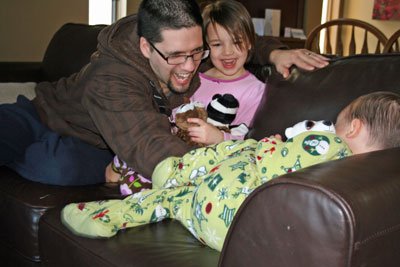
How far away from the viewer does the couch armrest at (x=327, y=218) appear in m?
0.71

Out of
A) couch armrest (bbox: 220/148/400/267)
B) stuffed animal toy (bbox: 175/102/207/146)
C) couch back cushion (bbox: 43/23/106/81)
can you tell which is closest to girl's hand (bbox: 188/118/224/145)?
stuffed animal toy (bbox: 175/102/207/146)

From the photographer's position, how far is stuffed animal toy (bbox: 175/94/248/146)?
1599mm

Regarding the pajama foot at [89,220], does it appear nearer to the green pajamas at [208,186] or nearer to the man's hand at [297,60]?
the green pajamas at [208,186]

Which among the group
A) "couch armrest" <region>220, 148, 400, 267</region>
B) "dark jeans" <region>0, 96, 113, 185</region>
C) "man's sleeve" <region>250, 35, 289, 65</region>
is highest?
"man's sleeve" <region>250, 35, 289, 65</region>

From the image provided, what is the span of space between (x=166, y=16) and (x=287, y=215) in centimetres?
97

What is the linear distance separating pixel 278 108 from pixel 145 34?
49 cm

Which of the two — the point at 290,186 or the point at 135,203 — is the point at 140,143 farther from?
the point at 290,186

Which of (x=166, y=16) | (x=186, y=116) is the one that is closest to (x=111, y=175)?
(x=186, y=116)

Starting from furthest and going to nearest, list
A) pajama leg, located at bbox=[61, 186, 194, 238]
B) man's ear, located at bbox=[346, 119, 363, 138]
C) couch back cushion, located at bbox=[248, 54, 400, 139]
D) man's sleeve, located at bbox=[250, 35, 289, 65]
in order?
man's sleeve, located at bbox=[250, 35, 289, 65]
couch back cushion, located at bbox=[248, 54, 400, 139]
pajama leg, located at bbox=[61, 186, 194, 238]
man's ear, located at bbox=[346, 119, 363, 138]

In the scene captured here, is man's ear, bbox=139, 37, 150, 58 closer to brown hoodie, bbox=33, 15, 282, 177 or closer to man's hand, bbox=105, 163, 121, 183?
brown hoodie, bbox=33, 15, 282, 177

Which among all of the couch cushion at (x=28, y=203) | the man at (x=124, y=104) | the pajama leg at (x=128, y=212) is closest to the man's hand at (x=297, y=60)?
the man at (x=124, y=104)

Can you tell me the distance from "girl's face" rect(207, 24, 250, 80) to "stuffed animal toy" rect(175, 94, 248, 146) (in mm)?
175

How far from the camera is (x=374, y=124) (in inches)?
42.6

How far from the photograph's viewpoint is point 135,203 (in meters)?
1.28
